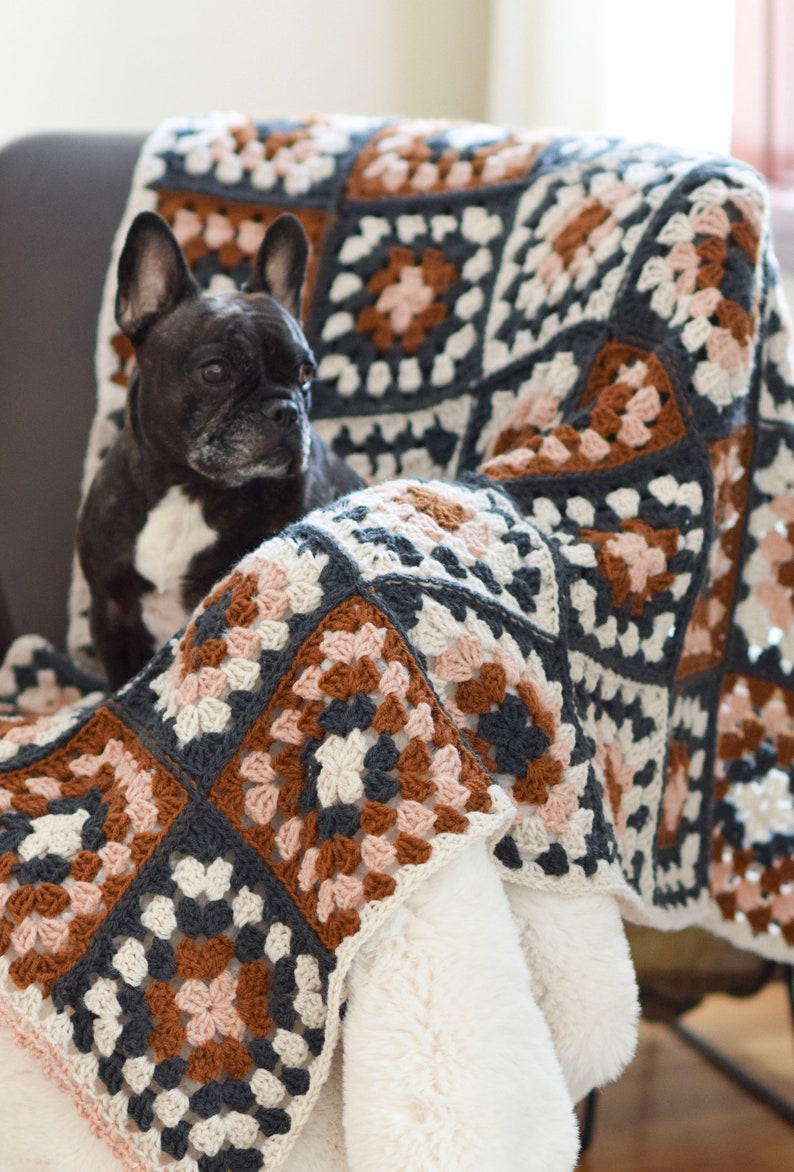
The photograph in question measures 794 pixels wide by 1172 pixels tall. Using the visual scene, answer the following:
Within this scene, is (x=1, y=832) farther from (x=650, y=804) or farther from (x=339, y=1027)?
(x=650, y=804)

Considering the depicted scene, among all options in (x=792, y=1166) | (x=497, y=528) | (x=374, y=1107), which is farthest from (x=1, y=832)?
(x=792, y=1166)

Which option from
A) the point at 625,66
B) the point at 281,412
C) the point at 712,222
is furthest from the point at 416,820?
the point at 625,66

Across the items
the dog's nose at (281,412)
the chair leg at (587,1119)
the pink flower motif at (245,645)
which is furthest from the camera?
the chair leg at (587,1119)

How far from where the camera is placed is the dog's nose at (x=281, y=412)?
1.16 m

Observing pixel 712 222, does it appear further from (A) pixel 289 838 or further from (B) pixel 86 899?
(B) pixel 86 899

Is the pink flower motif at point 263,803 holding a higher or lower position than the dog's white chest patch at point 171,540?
lower

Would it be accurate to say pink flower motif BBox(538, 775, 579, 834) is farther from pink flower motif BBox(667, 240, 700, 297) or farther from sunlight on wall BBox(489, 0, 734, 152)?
sunlight on wall BBox(489, 0, 734, 152)

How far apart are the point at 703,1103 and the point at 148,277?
53.0 inches

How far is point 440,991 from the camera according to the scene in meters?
0.79

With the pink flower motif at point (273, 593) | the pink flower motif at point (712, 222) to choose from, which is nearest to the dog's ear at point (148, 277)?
the pink flower motif at point (273, 593)

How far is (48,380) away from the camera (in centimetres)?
159

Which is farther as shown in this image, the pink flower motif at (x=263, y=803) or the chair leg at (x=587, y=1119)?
the chair leg at (x=587, y=1119)

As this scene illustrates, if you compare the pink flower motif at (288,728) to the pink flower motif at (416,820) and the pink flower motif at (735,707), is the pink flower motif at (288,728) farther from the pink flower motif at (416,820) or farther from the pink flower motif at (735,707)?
the pink flower motif at (735,707)

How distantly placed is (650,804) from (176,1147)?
22.0 inches
